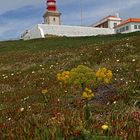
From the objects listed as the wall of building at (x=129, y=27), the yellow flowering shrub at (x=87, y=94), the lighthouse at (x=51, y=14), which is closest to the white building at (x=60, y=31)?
the wall of building at (x=129, y=27)

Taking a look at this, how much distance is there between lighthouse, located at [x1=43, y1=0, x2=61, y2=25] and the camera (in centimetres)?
11588

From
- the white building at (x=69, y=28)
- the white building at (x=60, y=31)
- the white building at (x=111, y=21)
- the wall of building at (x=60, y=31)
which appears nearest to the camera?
the white building at (x=60, y=31)

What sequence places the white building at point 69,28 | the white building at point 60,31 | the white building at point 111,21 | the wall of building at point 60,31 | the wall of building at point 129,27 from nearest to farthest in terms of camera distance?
1. the white building at point 60,31
2. the wall of building at point 60,31
3. the white building at point 69,28
4. the wall of building at point 129,27
5. the white building at point 111,21

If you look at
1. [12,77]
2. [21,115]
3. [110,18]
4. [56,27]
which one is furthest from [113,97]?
[110,18]

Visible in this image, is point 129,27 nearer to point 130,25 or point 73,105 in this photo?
point 130,25

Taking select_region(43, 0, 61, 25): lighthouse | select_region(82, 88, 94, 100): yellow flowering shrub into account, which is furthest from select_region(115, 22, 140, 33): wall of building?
select_region(82, 88, 94, 100): yellow flowering shrub

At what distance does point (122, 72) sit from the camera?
554 inches

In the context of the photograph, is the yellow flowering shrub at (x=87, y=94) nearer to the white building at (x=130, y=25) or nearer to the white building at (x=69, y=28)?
the white building at (x=69, y=28)

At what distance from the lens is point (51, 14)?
11588 cm

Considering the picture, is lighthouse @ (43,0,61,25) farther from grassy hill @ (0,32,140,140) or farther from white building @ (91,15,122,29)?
grassy hill @ (0,32,140,140)

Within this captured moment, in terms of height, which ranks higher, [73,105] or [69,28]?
[73,105]

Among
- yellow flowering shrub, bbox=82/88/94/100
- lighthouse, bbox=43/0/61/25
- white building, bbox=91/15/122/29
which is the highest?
lighthouse, bbox=43/0/61/25

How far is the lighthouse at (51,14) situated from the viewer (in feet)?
380

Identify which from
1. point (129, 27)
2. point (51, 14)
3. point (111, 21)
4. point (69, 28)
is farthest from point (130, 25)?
point (69, 28)
